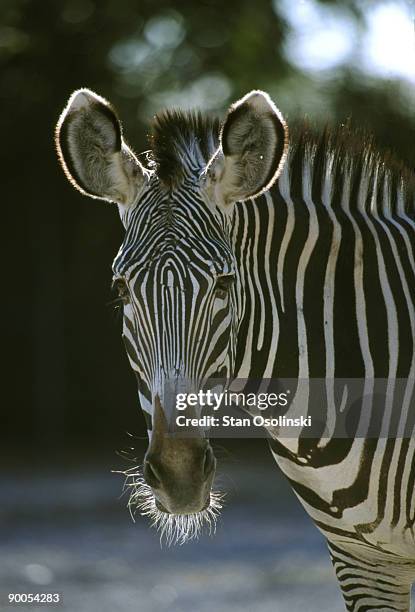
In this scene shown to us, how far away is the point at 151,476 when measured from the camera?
277 cm

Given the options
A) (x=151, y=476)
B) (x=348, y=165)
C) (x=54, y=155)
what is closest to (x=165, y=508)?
(x=151, y=476)

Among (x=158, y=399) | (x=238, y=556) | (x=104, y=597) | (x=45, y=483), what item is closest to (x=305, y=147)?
(x=158, y=399)

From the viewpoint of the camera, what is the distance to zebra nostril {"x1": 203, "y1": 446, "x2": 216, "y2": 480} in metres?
2.78

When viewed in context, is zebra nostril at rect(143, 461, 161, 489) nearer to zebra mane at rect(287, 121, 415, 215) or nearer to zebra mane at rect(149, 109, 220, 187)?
zebra mane at rect(149, 109, 220, 187)

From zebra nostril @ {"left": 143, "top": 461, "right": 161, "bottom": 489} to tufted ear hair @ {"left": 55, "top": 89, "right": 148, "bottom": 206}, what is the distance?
88 cm

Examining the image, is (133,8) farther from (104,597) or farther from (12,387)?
(104,597)

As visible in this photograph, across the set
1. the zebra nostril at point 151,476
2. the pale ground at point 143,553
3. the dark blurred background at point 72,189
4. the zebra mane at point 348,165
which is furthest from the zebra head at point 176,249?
the dark blurred background at point 72,189

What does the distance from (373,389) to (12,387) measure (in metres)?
11.7

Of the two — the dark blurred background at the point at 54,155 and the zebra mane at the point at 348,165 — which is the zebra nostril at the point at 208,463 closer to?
the zebra mane at the point at 348,165

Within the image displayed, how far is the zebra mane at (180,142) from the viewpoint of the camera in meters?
3.10

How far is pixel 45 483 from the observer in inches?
498

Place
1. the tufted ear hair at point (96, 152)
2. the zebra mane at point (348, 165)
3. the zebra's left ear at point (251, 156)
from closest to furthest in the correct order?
the zebra's left ear at point (251, 156)
the tufted ear hair at point (96, 152)
the zebra mane at point (348, 165)

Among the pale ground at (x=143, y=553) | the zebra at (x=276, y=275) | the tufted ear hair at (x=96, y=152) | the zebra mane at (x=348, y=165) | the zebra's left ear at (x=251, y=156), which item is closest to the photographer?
the zebra at (x=276, y=275)

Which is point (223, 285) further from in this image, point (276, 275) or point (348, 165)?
point (348, 165)
